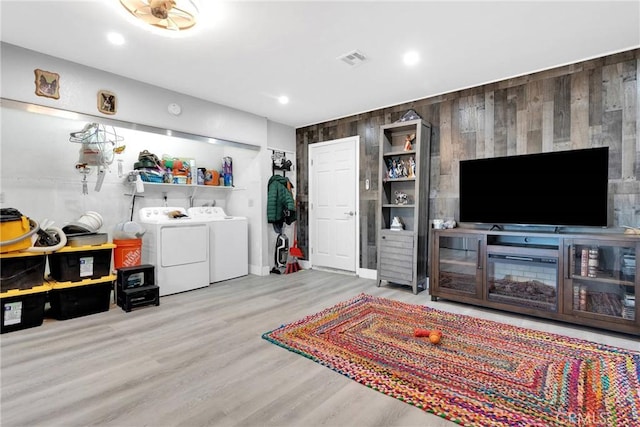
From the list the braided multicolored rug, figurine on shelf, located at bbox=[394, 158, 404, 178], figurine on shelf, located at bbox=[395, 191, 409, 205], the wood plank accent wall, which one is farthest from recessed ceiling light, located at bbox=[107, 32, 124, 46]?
figurine on shelf, located at bbox=[395, 191, 409, 205]

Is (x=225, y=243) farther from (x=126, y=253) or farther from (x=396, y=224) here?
(x=396, y=224)

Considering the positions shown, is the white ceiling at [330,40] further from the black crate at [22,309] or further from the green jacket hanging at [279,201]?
Answer: the black crate at [22,309]

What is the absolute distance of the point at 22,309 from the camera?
2.68 metres

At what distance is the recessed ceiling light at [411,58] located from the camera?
9.39 ft

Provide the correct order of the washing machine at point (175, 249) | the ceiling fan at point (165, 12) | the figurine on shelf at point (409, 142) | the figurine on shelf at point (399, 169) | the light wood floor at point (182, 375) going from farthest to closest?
the figurine on shelf at point (399, 169) → the figurine on shelf at point (409, 142) → the washing machine at point (175, 249) → the ceiling fan at point (165, 12) → the light wood floor at point (182, 375)

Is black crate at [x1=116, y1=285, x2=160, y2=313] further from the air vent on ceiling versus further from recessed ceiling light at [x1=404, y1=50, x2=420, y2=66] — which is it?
recessed ceiling light at [x1=404, y1=50, x2=420, y2=66]

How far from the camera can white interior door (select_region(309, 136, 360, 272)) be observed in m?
4.82

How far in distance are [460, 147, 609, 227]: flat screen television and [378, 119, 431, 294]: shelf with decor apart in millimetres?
524

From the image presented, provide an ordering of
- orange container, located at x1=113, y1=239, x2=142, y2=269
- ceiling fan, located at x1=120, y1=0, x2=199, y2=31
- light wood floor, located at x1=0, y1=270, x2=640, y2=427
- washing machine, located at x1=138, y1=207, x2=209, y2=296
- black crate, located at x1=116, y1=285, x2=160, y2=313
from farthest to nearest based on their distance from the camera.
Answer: washing machine, located at x1=138, y1=207, x2=209, y2=296, orange container, located at x1=113, y1=239, x2=142, y2=269, black crate, located at x1=116, y1=285, x2=160, y2=313, ceiling fan, located at x1=120, y1=0, x2=199, y2=31, light wood floor, located at x1=0, y1=270, x2=640, y2=427

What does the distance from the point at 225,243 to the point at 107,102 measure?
2180 millimetres

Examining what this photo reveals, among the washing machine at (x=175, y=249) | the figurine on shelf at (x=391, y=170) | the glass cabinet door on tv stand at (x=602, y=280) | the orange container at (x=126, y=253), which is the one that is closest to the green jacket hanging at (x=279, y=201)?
the washing machine at (x=175, y=249)

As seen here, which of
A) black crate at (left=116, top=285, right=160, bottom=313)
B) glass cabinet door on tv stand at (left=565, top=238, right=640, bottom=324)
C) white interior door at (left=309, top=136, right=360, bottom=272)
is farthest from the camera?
white interior door at (left=309, top=136, right=360, bottom=272)

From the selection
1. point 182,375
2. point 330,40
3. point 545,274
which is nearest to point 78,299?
point 182,375

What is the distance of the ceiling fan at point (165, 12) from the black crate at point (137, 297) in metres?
2.48
